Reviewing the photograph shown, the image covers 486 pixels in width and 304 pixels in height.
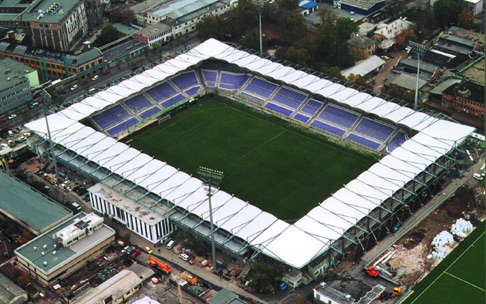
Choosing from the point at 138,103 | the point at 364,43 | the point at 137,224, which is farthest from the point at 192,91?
the point at 137,224

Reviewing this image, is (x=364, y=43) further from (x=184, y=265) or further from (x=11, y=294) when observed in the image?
(x=11, y=294)

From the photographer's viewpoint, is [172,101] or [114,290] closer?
[114,290]

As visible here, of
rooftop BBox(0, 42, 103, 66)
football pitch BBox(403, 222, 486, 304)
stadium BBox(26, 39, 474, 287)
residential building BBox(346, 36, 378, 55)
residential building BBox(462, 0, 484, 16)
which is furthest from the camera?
residential building BBox(462, 0, 484, 16)

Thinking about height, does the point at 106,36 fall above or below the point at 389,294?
above

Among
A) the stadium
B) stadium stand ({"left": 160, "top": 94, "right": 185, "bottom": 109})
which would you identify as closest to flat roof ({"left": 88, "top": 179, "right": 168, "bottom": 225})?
the stadium

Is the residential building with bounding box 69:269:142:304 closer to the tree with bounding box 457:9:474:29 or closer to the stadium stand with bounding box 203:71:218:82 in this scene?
the stadium stand with bounding box 203:71:218:82

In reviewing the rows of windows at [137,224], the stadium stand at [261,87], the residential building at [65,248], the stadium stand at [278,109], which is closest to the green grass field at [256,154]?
the stadium stand at [278,109]

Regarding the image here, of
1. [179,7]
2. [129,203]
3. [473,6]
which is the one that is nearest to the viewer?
[129,203]
